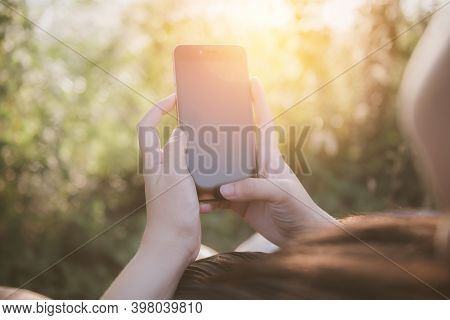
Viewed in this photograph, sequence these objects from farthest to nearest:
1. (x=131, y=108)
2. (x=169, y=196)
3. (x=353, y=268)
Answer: (x=131, y=108)
(x=169, y=196)
(x=353, y=268)

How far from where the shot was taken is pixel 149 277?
38.7 inches

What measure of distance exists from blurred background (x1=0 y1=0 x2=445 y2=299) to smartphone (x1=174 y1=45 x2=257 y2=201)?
35.6 inches

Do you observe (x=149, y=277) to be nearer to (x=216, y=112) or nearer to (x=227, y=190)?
(x=227, y=190)

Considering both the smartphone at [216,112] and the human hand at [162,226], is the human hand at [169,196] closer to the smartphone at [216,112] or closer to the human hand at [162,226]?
the human hand at [162,226]

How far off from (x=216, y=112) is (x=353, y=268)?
74cm

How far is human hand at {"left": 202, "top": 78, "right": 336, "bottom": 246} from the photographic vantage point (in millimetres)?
1204

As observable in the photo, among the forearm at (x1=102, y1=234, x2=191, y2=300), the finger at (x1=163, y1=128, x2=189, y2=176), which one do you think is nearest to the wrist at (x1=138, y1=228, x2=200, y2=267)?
the forearm at (x1=102, y1=234, x2=191, y2=300)

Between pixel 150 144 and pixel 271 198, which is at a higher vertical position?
pixel 150 144

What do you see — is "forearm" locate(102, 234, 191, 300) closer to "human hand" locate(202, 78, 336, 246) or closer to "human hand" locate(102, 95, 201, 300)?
"human hand" locate(102, 95, 201, 300)

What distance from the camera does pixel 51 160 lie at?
2.54 m

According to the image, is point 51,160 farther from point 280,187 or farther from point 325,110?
point 280,187

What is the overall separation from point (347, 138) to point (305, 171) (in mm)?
331

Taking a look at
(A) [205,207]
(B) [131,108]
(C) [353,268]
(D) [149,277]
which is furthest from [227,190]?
(B) [131,108]
